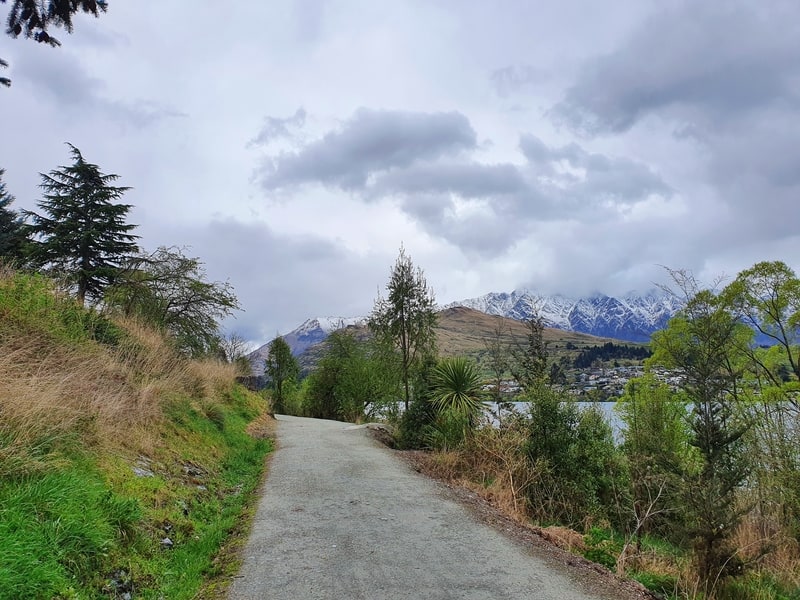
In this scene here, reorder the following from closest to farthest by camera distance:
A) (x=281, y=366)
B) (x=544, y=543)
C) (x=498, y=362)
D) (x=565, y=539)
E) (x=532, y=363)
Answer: (x=544, y=543) → (x=565, y=539) → (x=532, y=363) → (x=498, y=362) → (x=281, y=366)

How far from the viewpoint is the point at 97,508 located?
4.95 m

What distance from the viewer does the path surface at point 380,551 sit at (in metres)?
4.81

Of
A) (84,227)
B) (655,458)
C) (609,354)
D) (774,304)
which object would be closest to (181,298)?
(84,227)

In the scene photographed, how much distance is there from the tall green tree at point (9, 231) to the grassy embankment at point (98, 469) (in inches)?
672

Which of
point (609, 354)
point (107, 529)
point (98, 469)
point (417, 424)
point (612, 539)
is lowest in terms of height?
point (612, 539)

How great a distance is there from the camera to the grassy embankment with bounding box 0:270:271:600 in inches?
162

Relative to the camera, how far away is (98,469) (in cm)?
601

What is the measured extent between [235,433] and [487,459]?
7916 mm

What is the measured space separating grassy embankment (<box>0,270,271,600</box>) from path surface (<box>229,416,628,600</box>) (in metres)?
0.59

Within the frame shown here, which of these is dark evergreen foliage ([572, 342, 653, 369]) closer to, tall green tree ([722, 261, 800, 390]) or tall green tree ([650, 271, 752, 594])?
tall green tree ([722, 261, 800, 390])

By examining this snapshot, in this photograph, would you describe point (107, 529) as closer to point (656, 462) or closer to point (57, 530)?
point (57, 530)

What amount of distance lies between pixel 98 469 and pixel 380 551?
3671mm

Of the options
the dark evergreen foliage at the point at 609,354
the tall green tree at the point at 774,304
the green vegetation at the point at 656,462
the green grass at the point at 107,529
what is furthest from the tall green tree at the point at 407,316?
the dark evergreen foliage at the point at 609,354

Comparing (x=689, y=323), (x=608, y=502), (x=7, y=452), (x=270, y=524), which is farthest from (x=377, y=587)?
(x=608, y=502)
